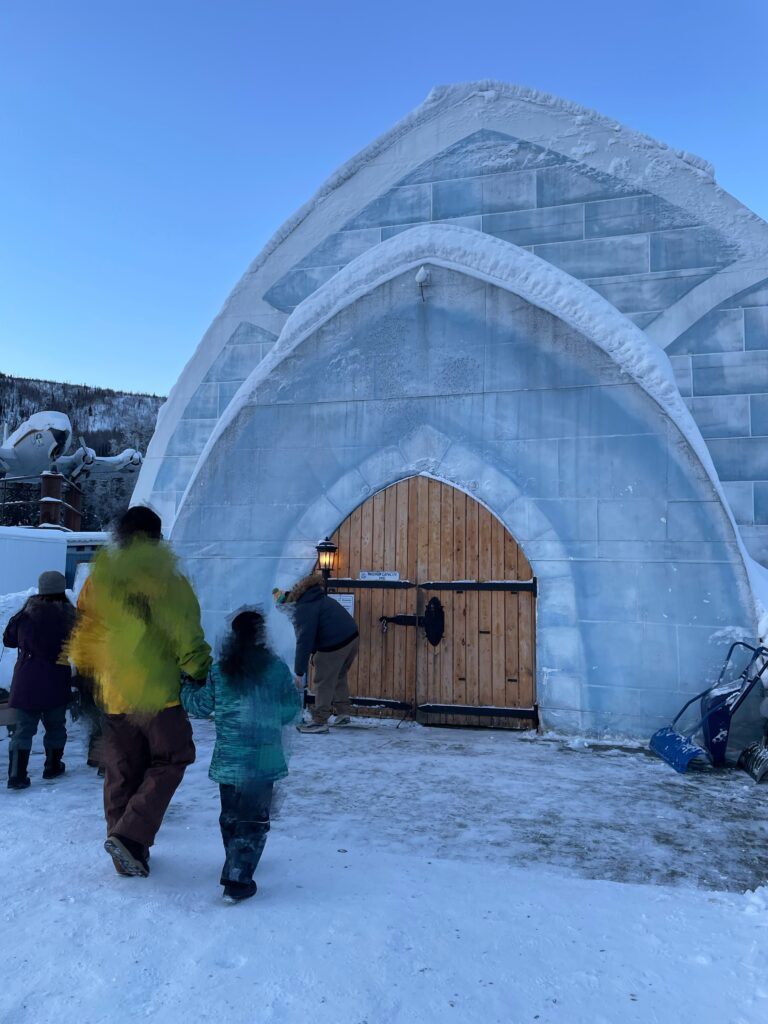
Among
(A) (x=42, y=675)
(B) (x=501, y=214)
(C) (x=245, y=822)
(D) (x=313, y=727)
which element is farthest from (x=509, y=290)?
(C) (x=245, y=822)

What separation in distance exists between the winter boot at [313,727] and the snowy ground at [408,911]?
6.02 ft

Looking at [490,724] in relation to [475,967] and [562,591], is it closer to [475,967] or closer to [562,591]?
[562,591]

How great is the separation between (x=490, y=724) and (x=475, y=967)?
14.5 feet

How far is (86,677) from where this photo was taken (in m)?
3.85

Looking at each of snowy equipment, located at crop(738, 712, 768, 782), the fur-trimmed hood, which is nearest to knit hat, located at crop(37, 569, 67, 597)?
the fur-trimmed hood

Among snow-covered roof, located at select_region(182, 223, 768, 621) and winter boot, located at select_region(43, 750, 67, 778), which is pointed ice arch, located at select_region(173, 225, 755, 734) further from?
winter boot, located at select_region(43, 750, 67, 778)

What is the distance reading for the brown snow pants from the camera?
721cm

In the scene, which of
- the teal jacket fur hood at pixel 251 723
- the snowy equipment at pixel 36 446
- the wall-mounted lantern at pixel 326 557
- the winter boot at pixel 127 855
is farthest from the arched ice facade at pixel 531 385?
the snowy equipment at pixel 36 446

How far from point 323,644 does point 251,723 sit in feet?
12.6

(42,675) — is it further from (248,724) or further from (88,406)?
(88,406)

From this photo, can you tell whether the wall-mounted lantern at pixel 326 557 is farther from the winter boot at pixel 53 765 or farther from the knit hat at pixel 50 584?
the winter boot at pixel 53 765

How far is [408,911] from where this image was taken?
123 inches

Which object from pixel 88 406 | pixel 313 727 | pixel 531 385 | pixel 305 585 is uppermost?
pixel 88 406

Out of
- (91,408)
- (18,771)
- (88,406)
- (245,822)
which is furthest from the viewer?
(88,406)
